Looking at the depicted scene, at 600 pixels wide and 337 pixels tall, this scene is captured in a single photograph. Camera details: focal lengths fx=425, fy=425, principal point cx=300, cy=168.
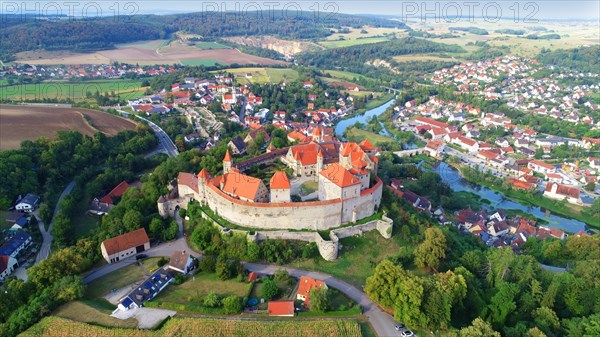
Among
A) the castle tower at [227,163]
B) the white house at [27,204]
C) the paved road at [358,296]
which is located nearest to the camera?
the paved road at [358,296]

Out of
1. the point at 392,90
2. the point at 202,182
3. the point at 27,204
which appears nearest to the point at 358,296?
the point at 202,182

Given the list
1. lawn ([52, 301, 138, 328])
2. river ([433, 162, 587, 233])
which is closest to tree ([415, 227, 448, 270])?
lawn ([52, 301, 138, 328])

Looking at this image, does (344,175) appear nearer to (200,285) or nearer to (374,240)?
(374,240)

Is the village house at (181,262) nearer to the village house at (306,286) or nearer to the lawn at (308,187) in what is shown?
the village house at (306,286)

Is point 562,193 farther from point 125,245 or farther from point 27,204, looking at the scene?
point 27,204

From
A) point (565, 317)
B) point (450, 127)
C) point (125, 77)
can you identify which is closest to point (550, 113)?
point (450, 127)

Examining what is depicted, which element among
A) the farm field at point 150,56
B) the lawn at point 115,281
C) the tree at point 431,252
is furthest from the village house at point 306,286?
the farm field at point 150,56
